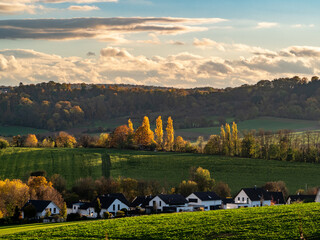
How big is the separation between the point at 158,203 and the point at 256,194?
17.6 meters

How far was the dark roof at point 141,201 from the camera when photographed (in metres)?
86.6

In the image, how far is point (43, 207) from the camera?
77000 millimetres

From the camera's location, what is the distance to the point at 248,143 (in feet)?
417

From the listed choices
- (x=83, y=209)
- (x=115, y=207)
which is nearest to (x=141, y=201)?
(x=115, y=207)

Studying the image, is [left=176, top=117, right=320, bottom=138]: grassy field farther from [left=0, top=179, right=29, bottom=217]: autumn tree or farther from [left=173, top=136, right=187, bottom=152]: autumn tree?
[left=0, top=179, right=29, bottom=217]: autumn tree

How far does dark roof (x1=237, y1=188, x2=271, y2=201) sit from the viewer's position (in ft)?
301

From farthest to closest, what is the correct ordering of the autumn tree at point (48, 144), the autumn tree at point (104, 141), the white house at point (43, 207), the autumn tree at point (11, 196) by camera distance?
1. the autumn tree at point (48, 144)
2. the autumn tree at point (104, 141)
3. the autumn tree at point (11, 196)
4. the white house at point (43, 207)

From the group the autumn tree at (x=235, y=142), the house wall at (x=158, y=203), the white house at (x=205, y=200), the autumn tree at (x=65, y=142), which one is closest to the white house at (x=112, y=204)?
the house wall at (x=158, y=203)

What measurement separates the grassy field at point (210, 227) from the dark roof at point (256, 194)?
39673 mm

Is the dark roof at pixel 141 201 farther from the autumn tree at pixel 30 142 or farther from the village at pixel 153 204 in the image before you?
the autumn tree at pixel 30 142

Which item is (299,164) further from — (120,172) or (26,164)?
(26,164)

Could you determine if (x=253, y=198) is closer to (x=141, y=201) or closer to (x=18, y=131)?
(x=141, y=201)

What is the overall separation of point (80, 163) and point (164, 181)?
2115 centimetres

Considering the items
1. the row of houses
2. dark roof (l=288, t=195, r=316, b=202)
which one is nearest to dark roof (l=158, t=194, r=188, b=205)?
the row of houses
